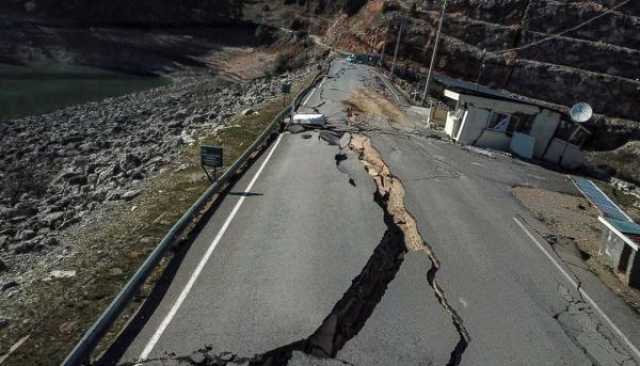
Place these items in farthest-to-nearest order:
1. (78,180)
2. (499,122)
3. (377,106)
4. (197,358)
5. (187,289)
Result: (377,106), (499,122), (78,180), (187,289), (197,358)

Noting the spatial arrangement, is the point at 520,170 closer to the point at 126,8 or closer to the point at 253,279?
the point at 253,279

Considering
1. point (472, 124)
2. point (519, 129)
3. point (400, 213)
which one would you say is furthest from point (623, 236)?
point (519, 129)

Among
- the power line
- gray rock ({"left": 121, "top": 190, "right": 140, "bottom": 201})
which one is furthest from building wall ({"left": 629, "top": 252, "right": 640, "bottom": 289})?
the power line

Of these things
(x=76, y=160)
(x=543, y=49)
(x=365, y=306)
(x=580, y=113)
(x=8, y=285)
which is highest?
(x=543, y=49)

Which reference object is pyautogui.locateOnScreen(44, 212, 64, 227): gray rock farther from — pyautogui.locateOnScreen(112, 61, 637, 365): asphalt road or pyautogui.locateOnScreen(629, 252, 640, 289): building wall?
pyautogui.locateOnScreen(629, 252, 640, 289): building wall

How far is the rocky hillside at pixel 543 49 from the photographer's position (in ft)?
161

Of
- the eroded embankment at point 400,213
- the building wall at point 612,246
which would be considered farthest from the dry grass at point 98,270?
the building wall at point 612,246

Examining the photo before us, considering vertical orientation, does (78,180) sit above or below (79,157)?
above

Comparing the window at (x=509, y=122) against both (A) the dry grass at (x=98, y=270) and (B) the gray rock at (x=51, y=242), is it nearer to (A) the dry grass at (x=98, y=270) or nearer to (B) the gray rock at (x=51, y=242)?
(A) the dry grass at (x=98, y=270)

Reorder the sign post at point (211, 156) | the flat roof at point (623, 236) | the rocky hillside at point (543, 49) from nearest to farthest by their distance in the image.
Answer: the flat roof at point (623, 236) < the sign post at point (211, 156) < the rocky hillside at point (543, 49)

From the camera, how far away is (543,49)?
178 ft

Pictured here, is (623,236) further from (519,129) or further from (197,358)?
(519,129)

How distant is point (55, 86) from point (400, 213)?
40.6 m

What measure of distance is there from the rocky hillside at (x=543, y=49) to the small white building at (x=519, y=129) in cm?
2630
